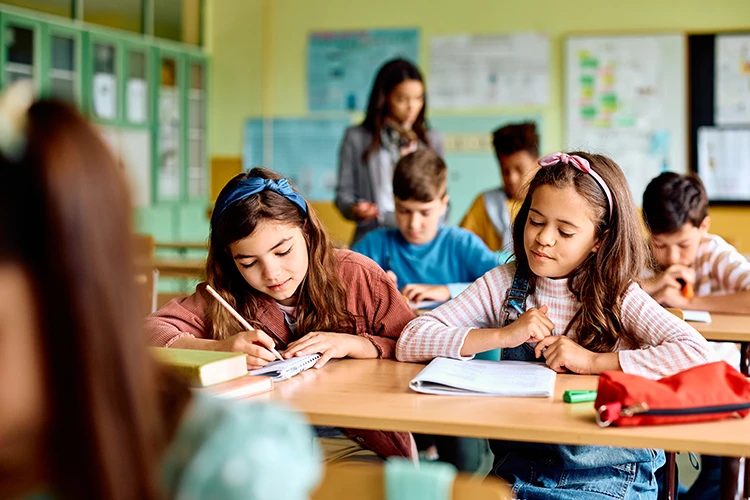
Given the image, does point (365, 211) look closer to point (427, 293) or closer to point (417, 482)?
point (427, 293)

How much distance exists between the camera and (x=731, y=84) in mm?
6004

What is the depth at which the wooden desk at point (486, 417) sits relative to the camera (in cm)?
131

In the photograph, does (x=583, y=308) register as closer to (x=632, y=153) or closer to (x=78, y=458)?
(x=78, y=458)

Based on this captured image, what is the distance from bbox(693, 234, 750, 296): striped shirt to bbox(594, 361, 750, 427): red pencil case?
140 cm

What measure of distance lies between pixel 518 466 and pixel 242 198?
0.81 metres

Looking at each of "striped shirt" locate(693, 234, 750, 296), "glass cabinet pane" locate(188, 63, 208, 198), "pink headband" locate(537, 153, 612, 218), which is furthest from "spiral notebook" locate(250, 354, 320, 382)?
"glass cabinet pane" locate(188, 63, 208, 198)

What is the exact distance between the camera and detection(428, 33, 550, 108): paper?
249 inches

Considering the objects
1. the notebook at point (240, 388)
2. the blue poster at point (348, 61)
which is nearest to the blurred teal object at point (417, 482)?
the notebook at point (240, 388)

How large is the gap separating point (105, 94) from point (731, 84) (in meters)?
4.27

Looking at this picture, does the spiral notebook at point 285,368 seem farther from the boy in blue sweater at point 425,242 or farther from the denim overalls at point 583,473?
the boy in blue sweater at point 425,242

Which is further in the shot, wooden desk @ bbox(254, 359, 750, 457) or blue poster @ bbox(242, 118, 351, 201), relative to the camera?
blue poster @ bbox(242, 118, 351, 201)

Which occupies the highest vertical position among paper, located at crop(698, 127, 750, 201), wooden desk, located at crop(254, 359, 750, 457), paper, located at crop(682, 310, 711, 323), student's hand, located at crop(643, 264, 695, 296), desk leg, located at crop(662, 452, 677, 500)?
paper, located at crop(698, 127, 750, 201)

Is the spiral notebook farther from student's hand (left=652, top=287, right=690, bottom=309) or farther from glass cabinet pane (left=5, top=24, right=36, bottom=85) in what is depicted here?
glass cabinet pane (left=5, top=24, right=36, bottom=85)

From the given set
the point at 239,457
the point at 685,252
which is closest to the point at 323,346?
the point at 239,457
